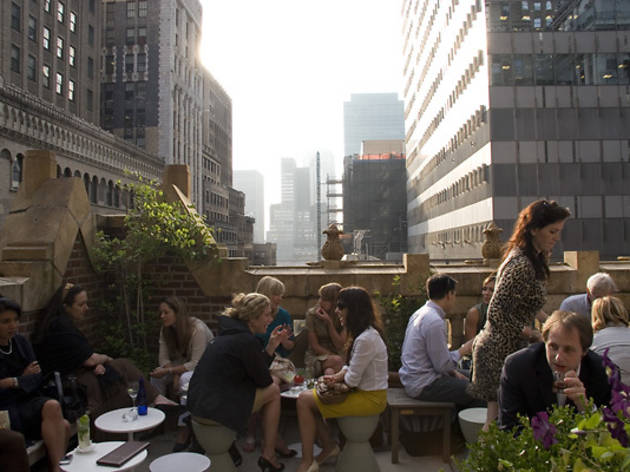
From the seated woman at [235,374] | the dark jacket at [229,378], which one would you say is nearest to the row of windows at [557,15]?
the seated woman at [235,374]

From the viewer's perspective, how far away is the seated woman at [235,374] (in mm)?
4242

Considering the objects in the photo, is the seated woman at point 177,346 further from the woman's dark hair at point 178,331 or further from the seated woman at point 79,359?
the seated woman at point 79,359

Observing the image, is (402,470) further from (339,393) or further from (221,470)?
(221,470)

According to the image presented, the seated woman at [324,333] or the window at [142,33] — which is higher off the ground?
the window at [142,33]

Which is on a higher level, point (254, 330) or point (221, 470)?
point (254, 330)

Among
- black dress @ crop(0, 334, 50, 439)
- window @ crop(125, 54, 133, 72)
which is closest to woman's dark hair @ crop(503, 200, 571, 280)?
black dress @ crop(0, 334, 50, 439)

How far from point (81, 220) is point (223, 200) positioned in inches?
3200

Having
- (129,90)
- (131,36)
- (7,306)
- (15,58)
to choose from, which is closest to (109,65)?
(131,36)

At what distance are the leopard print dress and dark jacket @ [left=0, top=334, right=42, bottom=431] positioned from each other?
12.4ft

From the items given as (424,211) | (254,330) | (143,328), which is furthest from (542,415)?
(424,211)

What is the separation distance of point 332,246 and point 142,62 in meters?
66.6

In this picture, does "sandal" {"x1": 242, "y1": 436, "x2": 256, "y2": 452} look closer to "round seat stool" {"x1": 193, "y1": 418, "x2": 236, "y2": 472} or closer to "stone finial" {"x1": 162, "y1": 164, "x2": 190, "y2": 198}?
"round seat stool" {"x1": 193, "y1": 418, "x2": 236, "y2": 472}

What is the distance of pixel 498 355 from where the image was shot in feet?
11.8

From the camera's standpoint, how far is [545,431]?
1.64 metres
